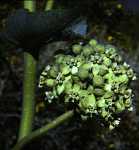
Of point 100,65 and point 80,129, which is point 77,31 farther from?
point 80,129

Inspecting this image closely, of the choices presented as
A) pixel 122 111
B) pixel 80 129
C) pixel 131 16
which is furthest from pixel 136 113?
pixel 122 111

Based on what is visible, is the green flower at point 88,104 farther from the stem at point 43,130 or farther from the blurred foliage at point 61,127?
the blurred foliage at point 61,127

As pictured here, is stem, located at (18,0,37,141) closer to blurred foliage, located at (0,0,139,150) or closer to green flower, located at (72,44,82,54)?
green flower, located at (72,44,82,54)

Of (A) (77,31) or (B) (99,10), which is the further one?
(B) (99,10)

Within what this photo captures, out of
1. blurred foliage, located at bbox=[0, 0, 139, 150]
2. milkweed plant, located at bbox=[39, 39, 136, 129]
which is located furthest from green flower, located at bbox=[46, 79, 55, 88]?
blurred foliage, located at bbox=[0, 0, 139, 150]

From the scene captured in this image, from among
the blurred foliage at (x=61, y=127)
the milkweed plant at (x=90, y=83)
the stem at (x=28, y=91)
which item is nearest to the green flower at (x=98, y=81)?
the milkweed plant at (x=90, y=83)

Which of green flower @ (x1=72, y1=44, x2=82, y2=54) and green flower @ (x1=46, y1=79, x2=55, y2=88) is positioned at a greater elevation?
green flower @ (x1=72, y1=44, x2=82, y2=54)
